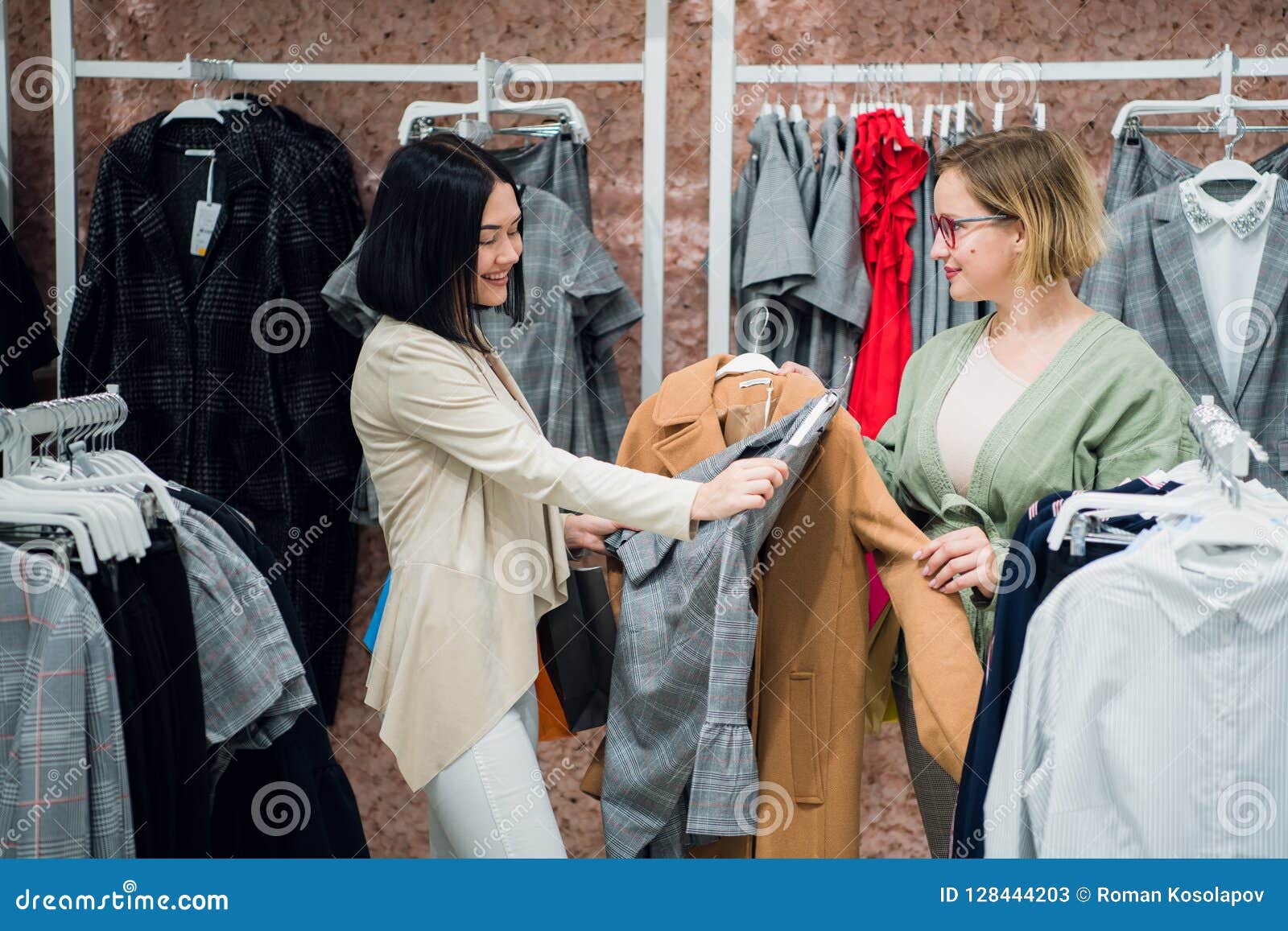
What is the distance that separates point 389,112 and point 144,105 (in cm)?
64

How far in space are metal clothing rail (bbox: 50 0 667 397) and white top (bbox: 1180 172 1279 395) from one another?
107 centimetres

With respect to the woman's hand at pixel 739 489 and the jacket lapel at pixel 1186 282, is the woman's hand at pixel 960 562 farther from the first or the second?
the jacket lapel at pixel 1186 282

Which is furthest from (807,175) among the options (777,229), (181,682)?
(181,682)

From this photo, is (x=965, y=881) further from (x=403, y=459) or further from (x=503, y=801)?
(x=403, y=459)

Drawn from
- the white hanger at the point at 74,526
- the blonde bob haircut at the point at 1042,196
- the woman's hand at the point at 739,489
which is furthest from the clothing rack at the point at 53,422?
the blonde bob haircut at the point at 1042,196

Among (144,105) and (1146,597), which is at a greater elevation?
(144,105)

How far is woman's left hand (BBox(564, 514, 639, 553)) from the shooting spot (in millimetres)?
2088

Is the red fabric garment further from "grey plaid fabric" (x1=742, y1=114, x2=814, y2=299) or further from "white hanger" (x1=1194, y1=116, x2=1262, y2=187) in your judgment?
"white hanger" (x1=1194, y1=116, x2=1262, y2=187)

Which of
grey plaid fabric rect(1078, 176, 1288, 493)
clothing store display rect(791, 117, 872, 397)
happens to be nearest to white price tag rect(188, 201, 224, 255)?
clothing store display rect(791, 117, 872, 397)

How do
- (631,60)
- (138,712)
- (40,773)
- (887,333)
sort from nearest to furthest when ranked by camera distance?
(40,773) < (138,712) < (887,333) < (631,60)

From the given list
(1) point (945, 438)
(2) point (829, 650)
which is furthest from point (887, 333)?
(2) point (829, 650)

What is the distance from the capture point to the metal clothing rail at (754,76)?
8.30 feet

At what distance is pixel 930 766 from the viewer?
2.07 m

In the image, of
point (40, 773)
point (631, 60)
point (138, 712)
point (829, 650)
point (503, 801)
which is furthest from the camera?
point (631, 60)
